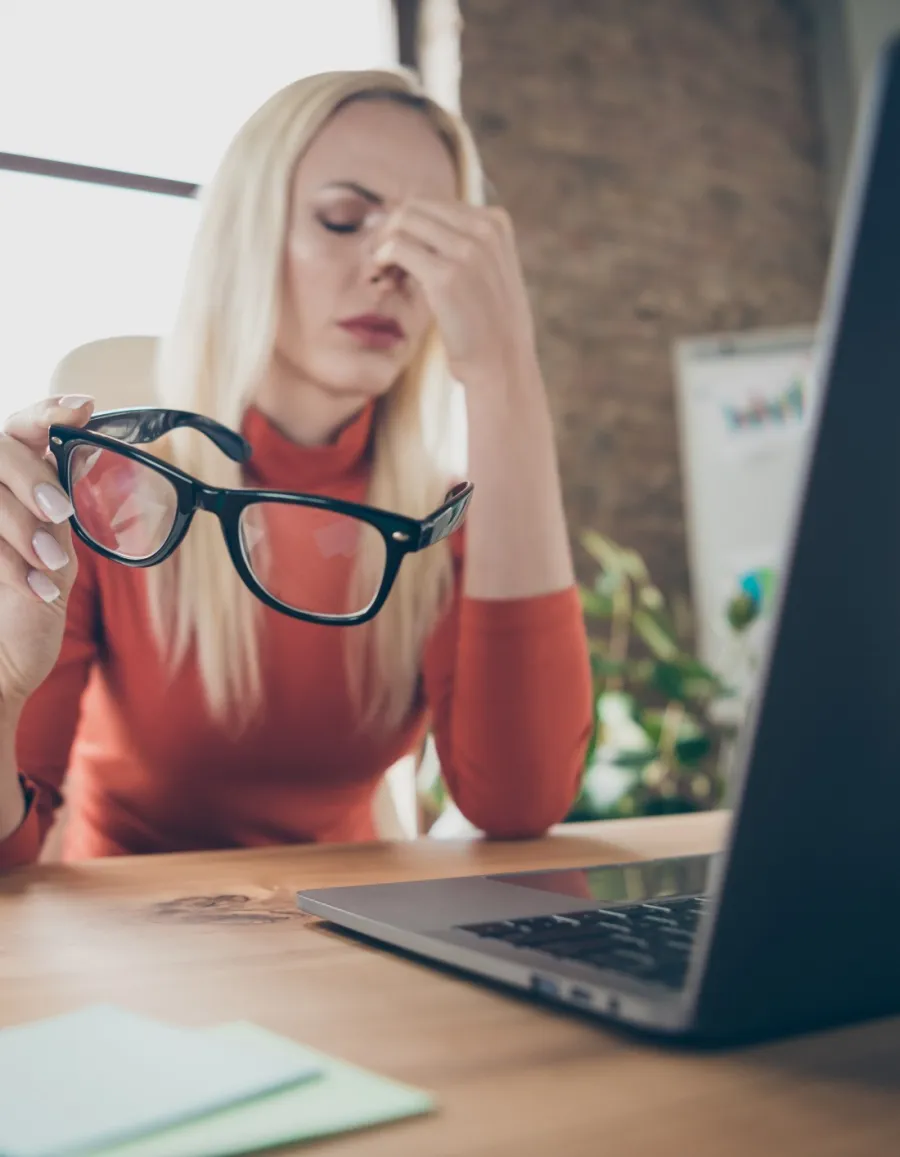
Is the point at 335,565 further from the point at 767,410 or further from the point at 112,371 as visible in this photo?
the point at 767,410

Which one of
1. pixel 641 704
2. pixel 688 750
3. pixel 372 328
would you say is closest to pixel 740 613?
pixel 688 750

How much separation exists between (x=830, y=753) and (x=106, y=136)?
2.08 metres

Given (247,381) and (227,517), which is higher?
(247,381)

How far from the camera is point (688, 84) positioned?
2666 millimetres

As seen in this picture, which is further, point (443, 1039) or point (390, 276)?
point (390, 276)

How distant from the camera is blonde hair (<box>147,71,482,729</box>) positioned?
92cm

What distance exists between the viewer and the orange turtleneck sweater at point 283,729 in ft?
2.77

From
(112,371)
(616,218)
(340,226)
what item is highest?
(616,218)

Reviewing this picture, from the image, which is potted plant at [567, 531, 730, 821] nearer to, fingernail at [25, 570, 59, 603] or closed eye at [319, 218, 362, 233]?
closed eye at [319, 218, 362, 233]

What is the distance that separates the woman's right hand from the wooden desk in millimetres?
143

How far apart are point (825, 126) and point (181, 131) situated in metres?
1.80

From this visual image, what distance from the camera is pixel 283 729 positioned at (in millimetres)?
931

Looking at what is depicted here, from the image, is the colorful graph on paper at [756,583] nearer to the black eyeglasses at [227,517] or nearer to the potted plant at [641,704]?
the potted plant at [641,704]

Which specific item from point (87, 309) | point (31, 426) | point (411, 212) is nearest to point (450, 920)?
point (31, 426)
